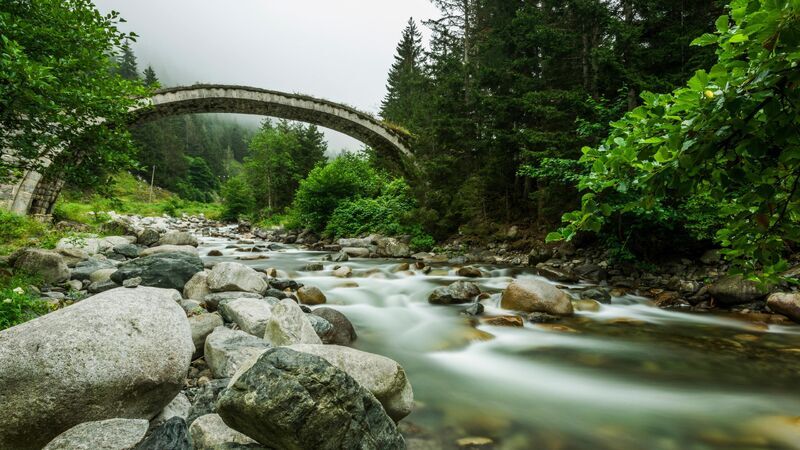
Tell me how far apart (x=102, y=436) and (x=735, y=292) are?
9.71m

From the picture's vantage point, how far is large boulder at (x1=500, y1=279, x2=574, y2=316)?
22.8ft

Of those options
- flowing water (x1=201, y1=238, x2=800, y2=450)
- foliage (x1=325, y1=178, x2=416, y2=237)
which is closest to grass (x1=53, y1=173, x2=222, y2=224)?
foliage (x1=325, y1=178, x2=416, y2=237)

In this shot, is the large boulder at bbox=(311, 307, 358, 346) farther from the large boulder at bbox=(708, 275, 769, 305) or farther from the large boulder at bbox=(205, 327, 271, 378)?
the large boulder at bbox=(708, 275, 769, 305)

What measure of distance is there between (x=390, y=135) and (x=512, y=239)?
573 inches

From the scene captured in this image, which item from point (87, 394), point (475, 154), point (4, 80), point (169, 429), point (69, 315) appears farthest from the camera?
point (475, 154)

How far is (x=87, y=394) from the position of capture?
2.59 meters

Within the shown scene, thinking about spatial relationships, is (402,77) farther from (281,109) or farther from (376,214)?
(376,214)

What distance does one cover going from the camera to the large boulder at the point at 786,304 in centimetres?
627

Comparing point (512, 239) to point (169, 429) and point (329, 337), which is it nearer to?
point (329, 337)

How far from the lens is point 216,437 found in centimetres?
255

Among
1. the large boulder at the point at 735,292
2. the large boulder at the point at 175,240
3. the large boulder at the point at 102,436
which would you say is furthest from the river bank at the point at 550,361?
the large boulder at the point at 175,240

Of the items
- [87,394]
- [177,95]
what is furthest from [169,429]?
[177,95]

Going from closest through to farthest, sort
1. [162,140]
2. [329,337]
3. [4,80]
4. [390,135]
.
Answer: [4,80] < [329,337] < [390,135] < [162,140]

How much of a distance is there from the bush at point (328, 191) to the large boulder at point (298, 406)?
18.4 metres
